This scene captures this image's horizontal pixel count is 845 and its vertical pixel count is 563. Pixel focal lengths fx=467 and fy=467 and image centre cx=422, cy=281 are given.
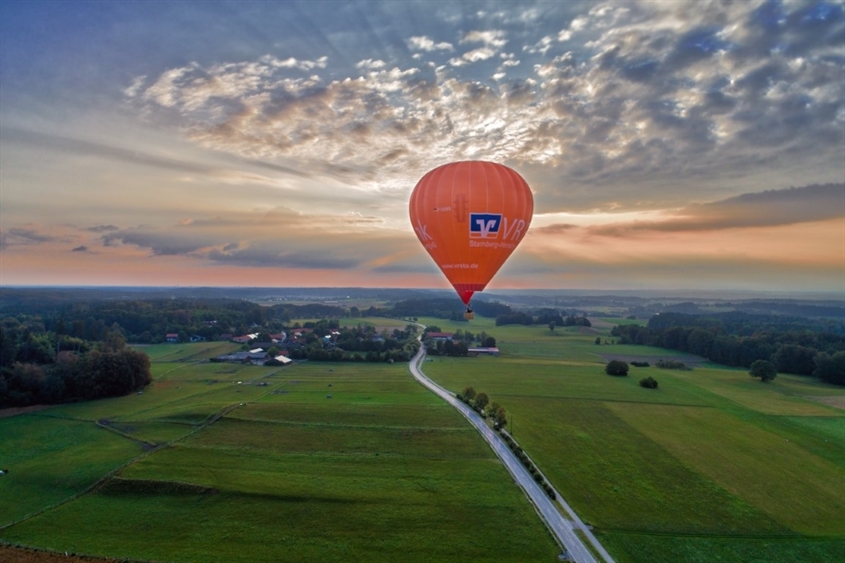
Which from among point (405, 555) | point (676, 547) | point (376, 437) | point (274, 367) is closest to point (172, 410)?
point (376, 437)

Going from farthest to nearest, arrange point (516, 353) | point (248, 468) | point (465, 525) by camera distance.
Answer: point (516, 353) < point (248, 468) < point (465, 525)

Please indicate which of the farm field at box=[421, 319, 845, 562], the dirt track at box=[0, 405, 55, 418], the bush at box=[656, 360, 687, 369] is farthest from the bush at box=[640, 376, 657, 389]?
the dirt track at box=[0, 405, 55, 418]

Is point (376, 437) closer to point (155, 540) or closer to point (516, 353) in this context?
point (155, 540)

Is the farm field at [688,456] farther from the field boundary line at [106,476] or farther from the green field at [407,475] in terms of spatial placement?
the field boundary line at [106,476]

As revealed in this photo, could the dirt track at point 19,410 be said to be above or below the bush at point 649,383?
below

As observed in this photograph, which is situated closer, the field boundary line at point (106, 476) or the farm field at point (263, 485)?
the farm field at point (263, 485)

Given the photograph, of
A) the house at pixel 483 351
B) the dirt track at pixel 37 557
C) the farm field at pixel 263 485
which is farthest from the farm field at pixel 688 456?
the dirt track at pixel 37 557

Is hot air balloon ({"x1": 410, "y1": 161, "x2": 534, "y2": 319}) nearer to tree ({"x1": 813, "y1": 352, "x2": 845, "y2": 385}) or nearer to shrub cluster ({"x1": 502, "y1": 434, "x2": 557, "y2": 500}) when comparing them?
shrub cluster ({"x1": 502, "y1": 434, "x2": 557, "y2": 500})
